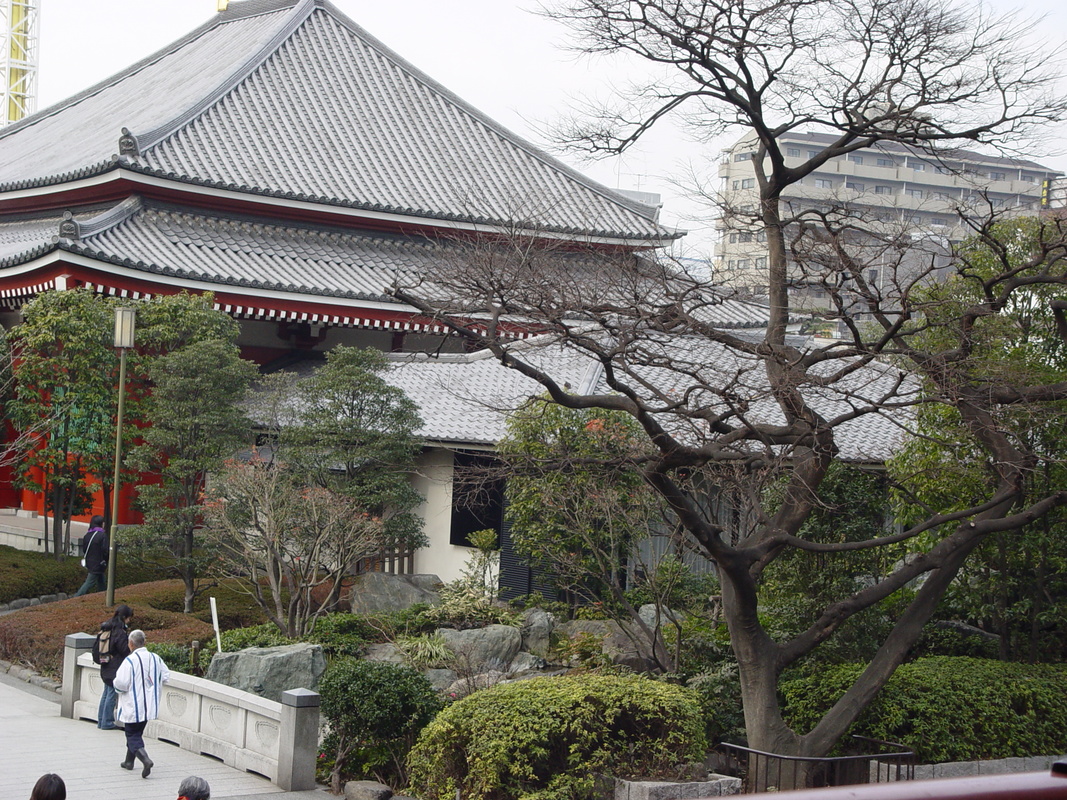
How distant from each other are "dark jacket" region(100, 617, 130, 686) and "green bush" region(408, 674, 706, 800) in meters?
4.32

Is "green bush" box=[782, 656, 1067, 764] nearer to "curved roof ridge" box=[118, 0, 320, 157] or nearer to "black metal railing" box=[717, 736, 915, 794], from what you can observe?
"black metal railing" box=[717, 736, 915, 794]

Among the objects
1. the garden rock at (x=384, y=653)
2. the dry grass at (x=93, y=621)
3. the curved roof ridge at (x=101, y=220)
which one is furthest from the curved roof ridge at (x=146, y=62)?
the garden rock at (x=384, y=653)

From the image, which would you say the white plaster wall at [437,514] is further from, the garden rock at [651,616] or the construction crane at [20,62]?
the construction crane at [20,62]

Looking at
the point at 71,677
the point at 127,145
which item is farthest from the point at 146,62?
the point at 71,677

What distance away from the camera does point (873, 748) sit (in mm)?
10875

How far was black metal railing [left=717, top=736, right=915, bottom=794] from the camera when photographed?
967cm

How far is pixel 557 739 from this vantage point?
372 inches

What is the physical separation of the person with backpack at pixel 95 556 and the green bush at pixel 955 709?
11923mm

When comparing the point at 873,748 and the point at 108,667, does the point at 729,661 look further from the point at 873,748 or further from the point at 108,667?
the point at 108,667

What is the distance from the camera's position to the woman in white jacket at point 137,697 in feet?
34.9

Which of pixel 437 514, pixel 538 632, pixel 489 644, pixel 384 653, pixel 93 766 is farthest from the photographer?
pixel 437 514

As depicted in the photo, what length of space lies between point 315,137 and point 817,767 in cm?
2129

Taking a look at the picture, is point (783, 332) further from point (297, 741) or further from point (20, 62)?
point (20, 62)

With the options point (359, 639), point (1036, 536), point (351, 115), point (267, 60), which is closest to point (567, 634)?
point (359, 639)
